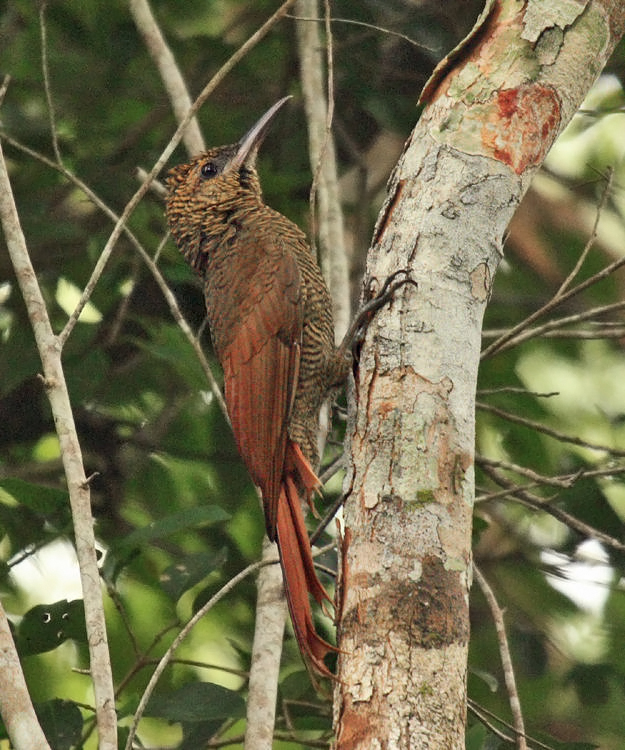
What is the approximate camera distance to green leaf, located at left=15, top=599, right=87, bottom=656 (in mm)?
2666

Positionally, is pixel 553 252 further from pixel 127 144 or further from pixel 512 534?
pixel 127 144

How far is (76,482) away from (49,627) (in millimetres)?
805

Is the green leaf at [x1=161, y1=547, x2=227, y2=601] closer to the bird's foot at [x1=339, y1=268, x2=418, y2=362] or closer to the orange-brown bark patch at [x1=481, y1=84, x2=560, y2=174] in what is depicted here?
the bird's foot at [x1=339, y1=268, x2=418, y2=362]

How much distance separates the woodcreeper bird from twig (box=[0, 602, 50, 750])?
708mm

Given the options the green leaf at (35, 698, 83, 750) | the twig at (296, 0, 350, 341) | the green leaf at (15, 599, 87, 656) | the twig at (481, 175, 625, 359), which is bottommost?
the green leaf at (35, 698, 83, 750)

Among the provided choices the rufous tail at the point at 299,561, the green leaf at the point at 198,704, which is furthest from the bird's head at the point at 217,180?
the green leaf at the point at 198,704

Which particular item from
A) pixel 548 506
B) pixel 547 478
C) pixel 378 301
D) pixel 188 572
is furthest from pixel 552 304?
pixel 188 572

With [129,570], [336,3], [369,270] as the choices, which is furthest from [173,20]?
[369,270]

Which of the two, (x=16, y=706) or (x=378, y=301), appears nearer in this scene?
(x=16, y=706)

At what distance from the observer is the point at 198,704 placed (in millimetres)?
2553

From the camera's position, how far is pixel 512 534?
3.88m

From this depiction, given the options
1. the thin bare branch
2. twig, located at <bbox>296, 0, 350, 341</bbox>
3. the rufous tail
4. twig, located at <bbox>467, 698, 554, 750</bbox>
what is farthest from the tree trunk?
twig, located at <bbox>296, 0, 350, 341</bbox>

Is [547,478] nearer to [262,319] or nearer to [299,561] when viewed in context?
[299,561]

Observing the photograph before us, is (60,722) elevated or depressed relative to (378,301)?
depressed
